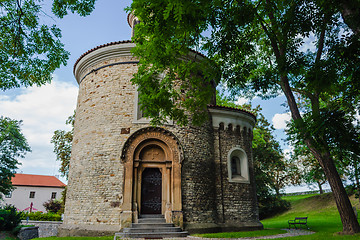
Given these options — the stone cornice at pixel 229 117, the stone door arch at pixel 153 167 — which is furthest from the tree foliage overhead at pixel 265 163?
the stone door arch at pixel 153 167

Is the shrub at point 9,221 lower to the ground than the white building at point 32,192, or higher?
lower

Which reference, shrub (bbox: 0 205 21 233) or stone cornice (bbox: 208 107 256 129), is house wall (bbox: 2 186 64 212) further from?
stone cornice (bbox: 208 107 256 129)

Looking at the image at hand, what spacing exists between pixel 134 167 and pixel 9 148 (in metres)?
18.5

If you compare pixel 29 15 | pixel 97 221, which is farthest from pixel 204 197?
pixel 29 15

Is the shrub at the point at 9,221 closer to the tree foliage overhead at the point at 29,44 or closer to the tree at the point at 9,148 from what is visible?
the tree foliage overhead at the point at 29,44

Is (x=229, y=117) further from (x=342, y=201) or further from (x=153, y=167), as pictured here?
(x=342, y=201)

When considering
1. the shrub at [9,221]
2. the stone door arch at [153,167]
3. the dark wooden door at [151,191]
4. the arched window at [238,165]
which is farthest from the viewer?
the arched window at [238,165]

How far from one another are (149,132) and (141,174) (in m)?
1.86

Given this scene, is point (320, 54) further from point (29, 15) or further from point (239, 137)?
point (29, 15)

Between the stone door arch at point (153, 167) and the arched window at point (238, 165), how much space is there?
135 inches

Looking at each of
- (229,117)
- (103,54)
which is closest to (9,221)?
(103,54)

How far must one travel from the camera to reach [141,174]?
1074cm

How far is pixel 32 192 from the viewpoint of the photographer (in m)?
38.1

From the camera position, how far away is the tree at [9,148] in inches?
845
